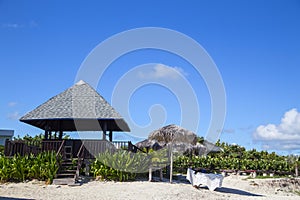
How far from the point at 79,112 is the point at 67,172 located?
3154 mm

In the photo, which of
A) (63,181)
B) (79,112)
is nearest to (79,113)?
(79,112)

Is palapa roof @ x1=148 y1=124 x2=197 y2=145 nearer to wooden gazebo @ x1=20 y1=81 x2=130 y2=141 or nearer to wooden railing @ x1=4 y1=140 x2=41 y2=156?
wooden gazebo @ x1=20 y1=81 x2=130 y2=141

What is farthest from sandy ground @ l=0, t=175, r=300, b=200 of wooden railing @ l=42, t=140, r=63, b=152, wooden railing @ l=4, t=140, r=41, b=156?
wooden railing @ l=42, t=140, r=63, b=152

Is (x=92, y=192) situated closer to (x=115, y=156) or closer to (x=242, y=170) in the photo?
(x=115, y=156)

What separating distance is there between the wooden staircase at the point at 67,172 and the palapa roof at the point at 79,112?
6.50 ft

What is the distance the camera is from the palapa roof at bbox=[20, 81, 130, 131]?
16406mm

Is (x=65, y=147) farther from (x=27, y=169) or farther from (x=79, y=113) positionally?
(x=27, y=169)

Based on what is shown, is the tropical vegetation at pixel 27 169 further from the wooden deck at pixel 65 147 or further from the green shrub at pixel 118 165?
the green shrub at pixel 118 165

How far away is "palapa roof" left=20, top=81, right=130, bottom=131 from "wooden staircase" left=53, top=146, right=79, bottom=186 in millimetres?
1981

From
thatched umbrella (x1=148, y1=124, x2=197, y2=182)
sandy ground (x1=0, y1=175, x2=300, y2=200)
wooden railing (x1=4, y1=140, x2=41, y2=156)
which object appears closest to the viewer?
sandy ground (x1=0, y1=175, x2=300, y2=200)

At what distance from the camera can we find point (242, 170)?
25.8 m

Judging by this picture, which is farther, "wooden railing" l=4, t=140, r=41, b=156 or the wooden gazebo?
the wooden gazebo

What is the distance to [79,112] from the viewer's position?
16641 millimetres

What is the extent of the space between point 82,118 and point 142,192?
5.45m
